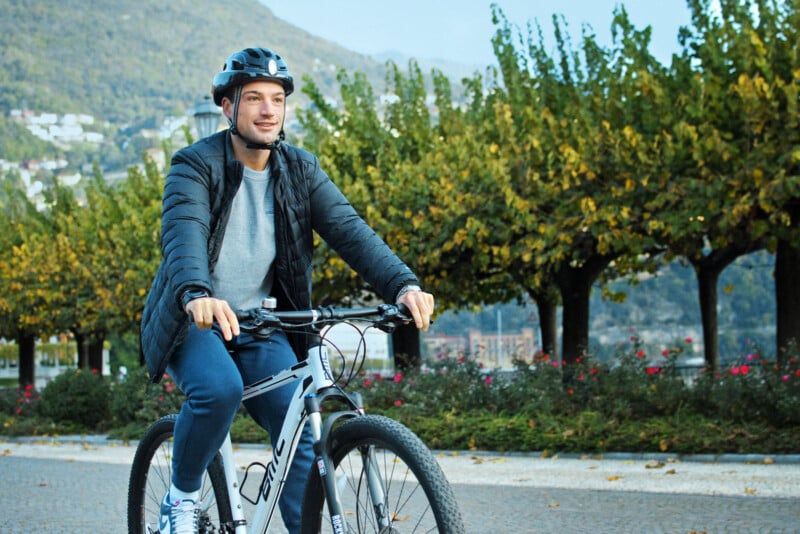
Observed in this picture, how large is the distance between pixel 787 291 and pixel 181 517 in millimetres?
13307

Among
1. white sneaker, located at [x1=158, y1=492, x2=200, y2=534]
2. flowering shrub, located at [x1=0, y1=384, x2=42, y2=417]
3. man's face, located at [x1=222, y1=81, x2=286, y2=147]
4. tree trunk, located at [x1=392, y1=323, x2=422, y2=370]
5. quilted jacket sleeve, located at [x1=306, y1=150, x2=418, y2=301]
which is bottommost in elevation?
flowering shrub, located at [x1=0, y1=384, x2=42, y2=417]

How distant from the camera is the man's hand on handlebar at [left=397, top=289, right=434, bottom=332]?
3.42 meters

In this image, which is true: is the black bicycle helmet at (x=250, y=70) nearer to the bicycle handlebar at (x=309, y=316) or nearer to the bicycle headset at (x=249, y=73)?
the bicycle headset at (x=249, y=73)

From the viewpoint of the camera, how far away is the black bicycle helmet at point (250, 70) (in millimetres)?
3682

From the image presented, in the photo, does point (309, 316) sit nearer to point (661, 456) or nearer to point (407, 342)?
point (661, 456)

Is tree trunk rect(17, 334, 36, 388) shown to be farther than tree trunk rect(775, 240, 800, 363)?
Yes

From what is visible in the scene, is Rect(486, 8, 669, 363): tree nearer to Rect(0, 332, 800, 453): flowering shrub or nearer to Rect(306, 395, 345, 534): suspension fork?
Rect(0, 332, 800, 453): flowering shrub

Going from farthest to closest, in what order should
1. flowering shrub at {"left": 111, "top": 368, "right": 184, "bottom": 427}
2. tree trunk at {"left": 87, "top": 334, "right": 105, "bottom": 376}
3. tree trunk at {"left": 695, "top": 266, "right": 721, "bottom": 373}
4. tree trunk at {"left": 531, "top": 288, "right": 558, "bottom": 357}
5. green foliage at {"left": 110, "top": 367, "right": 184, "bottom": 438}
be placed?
tree trunk at {"left": 87, "top": 334, "right": 105, "bottom": 376} < tree trunk at {"left": 531, "top": 288, "right": 558, "bottom": 357} < tree trunk at {"left": 695, "top": 266, "right": 721, "bottom": 373} < flowering shrub at {"left": 111, "top": 368, "right": 184, "bottom": 427} < green foliage at {"left": 110, "top": 367, "right": 184, "bottom": 438}

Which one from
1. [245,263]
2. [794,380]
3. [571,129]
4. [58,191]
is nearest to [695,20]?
[571,129]

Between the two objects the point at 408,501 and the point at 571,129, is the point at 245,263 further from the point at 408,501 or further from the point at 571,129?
the point at 571,129

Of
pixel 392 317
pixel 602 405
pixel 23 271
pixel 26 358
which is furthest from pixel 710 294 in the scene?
pixel 26 358

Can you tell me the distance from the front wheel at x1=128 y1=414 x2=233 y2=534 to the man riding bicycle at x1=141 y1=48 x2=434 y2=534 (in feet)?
0.53

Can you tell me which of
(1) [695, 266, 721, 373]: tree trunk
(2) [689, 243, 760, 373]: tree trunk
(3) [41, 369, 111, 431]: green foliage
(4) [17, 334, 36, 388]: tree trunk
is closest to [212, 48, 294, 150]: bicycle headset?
(3) [41, 369, 111, 431]: green foliage

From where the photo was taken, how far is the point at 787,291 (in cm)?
1555
